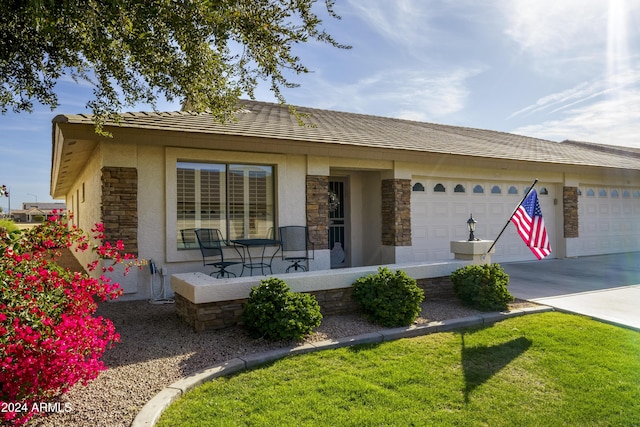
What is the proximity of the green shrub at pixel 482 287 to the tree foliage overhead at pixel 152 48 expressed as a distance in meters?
4.00

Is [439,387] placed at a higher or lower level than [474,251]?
lower

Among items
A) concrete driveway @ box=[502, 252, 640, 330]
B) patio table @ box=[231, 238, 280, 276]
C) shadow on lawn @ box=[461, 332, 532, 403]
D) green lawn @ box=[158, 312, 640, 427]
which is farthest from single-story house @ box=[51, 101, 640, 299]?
shadow on lawn @ box=[461, 332, 532, 403]

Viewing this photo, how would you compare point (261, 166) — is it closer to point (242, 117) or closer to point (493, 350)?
point (242, 117)

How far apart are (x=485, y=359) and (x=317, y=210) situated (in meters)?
5.36

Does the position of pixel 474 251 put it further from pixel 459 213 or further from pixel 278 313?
pixel 459 213

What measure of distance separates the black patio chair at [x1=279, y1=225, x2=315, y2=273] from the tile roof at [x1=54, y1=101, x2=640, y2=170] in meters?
1.91

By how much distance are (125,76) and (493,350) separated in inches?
215

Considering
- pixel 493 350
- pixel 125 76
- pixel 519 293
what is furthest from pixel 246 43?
pixel 519 293

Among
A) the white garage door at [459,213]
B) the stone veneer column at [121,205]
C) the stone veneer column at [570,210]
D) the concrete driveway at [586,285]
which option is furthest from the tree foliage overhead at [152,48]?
the stone veneer column at [570,210]

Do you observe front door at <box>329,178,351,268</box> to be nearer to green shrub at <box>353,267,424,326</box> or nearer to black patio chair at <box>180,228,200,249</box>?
black patio chair at <box>180,228,200,249</box>

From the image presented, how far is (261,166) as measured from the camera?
889 centimetres

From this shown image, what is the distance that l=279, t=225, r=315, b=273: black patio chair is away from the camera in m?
8.80

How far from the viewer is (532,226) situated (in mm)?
6328

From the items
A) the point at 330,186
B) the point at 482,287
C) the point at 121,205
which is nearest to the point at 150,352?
the point at 121,205
